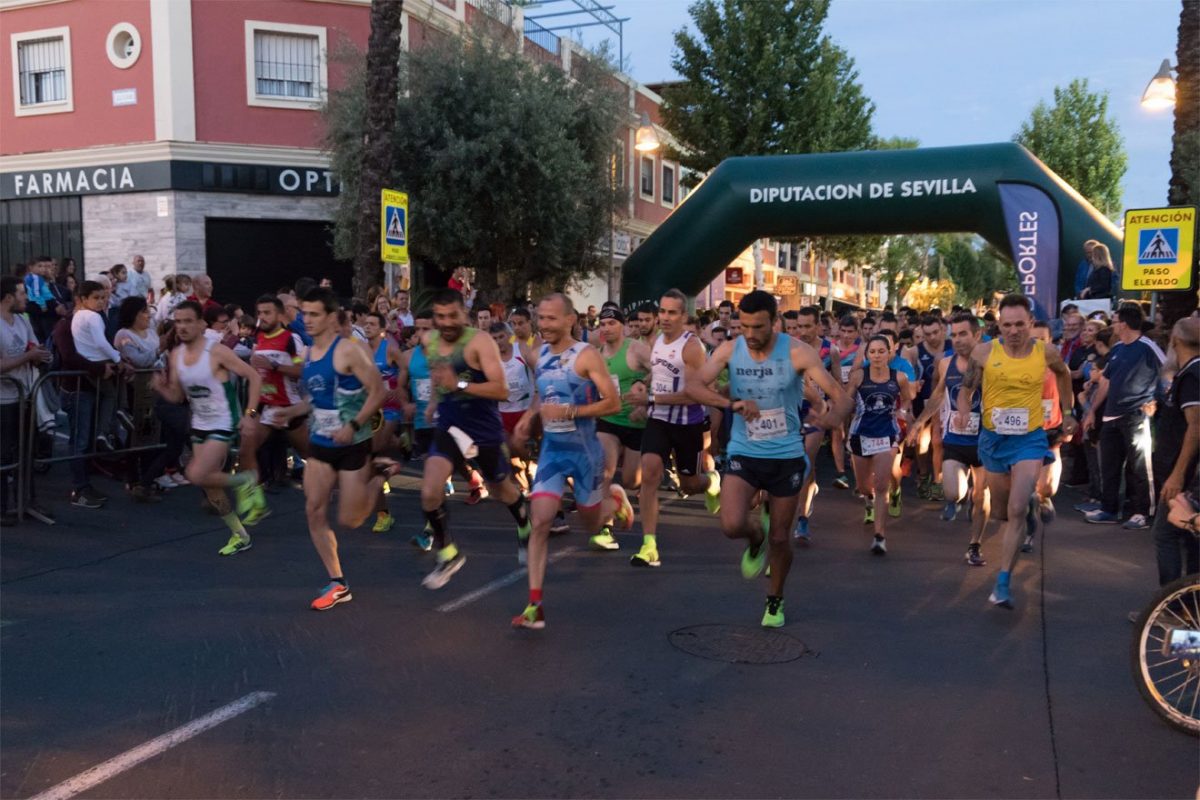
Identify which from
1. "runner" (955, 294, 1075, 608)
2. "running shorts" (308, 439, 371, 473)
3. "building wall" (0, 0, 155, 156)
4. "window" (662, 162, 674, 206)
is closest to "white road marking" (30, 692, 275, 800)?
"running shorts" (308, 439, 371, 473)

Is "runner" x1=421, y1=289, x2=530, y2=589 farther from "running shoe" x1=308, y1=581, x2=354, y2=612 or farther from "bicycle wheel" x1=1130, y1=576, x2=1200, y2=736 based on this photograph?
"bicycle wheel" x1=1130, y1=576, x2=1200, y2=736

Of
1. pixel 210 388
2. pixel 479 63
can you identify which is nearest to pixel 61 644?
pixel 210 388

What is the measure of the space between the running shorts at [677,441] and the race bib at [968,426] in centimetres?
195

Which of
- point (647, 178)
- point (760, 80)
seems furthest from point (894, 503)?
point (647, 178)

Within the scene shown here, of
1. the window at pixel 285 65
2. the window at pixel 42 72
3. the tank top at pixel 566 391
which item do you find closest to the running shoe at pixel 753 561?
the tank top at pixel 566 391

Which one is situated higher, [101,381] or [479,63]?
[479,63]

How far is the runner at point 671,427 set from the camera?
7.70 m

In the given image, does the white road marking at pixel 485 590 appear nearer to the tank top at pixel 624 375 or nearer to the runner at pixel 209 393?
the tank top at pixel 624 375

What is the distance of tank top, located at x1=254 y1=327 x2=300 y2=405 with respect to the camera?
8461 mm

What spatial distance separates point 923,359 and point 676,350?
15.6 feet

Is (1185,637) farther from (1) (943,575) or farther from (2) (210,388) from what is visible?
(2) (210,388)

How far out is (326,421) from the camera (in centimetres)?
624

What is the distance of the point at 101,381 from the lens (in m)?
9.34

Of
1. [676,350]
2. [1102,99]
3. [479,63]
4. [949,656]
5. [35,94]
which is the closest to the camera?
[949,656]
